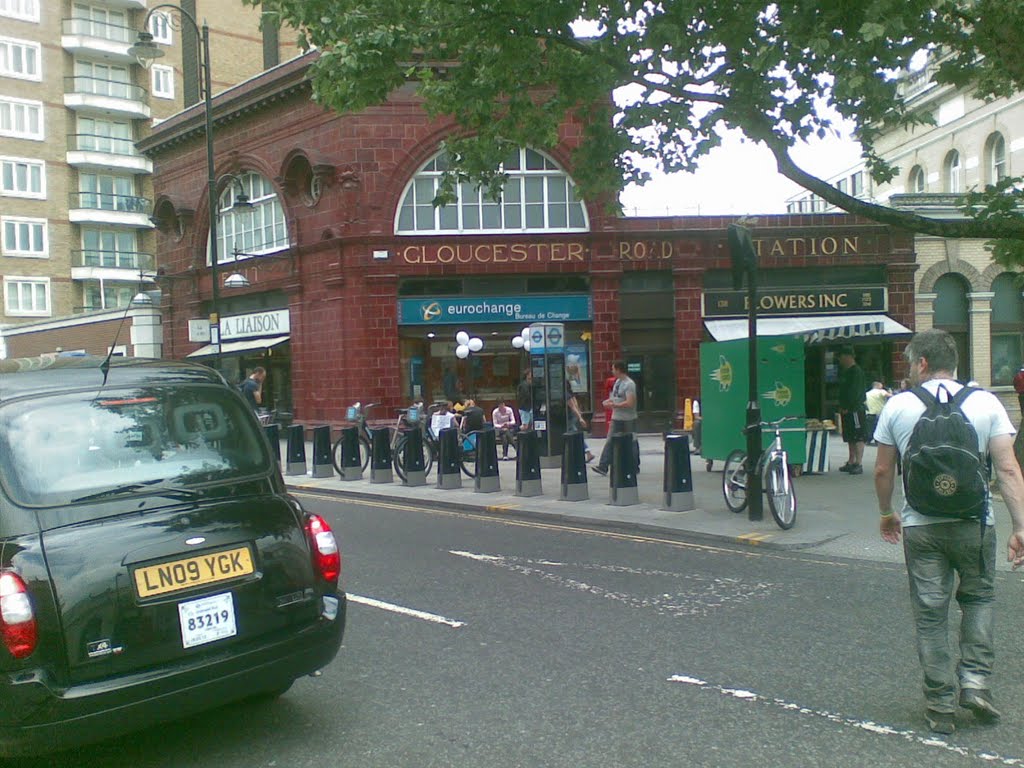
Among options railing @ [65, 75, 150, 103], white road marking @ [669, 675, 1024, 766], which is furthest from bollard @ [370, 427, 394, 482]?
railing @ [65, 75, 150, 103]

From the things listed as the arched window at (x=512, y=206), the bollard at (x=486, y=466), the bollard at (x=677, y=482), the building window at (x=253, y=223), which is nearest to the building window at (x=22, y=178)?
the building window at (x=253, y=223)

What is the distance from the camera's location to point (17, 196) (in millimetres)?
45562

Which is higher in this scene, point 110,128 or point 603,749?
point 110,128

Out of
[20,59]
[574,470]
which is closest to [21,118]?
[20,59]

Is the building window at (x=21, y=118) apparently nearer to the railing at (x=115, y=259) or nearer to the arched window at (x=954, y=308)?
the railing at (x=115, y=259)

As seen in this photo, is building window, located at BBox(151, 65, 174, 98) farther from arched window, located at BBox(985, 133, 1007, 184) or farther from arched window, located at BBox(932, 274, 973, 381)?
arched window, located at BBox(932, 274, 973, 381)

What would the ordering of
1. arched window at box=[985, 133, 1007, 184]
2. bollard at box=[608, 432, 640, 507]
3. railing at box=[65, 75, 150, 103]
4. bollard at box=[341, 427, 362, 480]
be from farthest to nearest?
1. railing at box=[65, 75, 150, 103]
2. arched window at box=[985, 133, 1007, 184]
3. bollard at box=[341, 427, 362, 480]
4. bollard at box=[608, 432, 640, 507]

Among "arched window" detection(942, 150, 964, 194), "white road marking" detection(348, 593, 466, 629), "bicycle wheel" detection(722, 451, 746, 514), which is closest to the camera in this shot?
"white road marking" detection(348, 593, 466, 629)

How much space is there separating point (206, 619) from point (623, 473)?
27.8ft

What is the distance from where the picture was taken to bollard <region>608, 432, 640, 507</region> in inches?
479

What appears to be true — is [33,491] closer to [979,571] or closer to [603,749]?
[603,749]

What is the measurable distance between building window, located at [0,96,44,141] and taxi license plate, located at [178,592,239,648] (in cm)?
4767

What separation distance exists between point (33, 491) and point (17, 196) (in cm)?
4703

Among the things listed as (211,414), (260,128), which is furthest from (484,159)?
(260,128)
